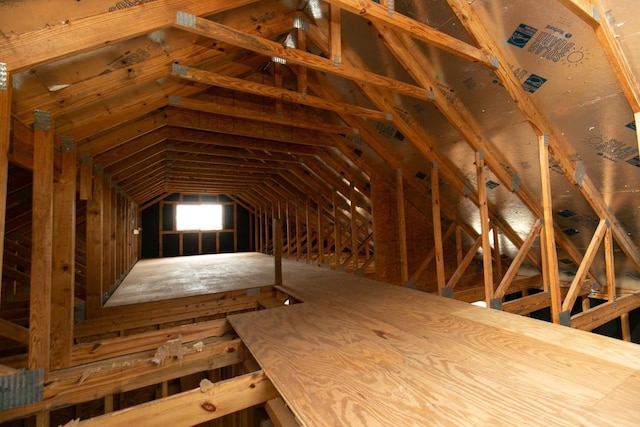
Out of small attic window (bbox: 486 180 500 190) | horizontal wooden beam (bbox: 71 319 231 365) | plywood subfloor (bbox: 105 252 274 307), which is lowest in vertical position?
plywood subfloor (bbox: 105 252 274 307)

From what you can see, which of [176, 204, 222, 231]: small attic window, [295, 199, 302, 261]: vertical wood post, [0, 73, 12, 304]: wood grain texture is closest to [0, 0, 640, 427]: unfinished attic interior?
[0, 73, 12, 304]: wood grain texture

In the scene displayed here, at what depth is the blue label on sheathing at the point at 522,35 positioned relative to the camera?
6.52ft

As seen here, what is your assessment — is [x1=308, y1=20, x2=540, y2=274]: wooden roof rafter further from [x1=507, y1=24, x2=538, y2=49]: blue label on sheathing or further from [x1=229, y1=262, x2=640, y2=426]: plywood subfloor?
[x1=229, y1=262, x2=640, y2=426]: plywood subfloor

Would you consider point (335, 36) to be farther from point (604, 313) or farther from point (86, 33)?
point (604, 313)

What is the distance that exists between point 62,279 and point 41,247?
454 millimetres

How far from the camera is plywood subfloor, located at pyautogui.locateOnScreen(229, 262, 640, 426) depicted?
1148mm

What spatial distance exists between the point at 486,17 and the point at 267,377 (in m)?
2.71

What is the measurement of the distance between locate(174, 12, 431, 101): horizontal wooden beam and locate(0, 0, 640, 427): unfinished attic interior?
1 cm

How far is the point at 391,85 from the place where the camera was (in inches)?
96.3

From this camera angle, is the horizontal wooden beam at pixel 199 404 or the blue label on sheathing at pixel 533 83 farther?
the blue label on sheathing at pixel 533 83

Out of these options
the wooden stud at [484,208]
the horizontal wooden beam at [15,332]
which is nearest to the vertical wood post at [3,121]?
the horizontal wooden beam at [15,332]

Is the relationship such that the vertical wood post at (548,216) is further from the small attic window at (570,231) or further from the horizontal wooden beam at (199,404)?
the horizontal wooden beam at (199,404)

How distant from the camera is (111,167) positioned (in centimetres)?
403

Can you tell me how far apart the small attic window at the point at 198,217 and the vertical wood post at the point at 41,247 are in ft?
29.8
